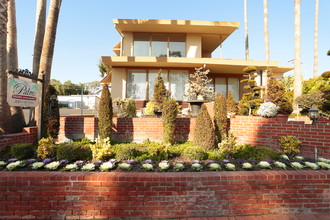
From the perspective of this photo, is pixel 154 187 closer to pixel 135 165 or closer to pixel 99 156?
pixel 135 165

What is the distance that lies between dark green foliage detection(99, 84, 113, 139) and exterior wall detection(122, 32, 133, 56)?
708cm

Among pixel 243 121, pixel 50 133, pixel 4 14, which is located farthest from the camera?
pixel 243 121

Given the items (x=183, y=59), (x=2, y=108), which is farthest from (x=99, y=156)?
(x=183, y=59)

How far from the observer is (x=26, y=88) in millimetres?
4086

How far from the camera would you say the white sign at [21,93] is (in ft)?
12.2

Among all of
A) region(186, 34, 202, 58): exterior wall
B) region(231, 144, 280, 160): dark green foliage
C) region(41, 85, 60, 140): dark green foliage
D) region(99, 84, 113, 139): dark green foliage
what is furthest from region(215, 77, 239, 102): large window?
region(41, 85, 60, 140): dark green foliage

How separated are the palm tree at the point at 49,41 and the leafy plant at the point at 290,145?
7385 mm

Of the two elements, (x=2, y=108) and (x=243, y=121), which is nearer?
(x=2, y=108)

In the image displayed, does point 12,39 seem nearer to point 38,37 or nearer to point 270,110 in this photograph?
point 38,37

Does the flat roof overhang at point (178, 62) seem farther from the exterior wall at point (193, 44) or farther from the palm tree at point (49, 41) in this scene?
the palm tree at point (49, 41)

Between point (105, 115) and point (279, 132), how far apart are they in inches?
208

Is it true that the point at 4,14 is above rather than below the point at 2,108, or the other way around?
above

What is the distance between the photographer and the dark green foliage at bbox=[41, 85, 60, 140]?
4.99 m

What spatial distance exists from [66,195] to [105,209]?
2.15 feet
